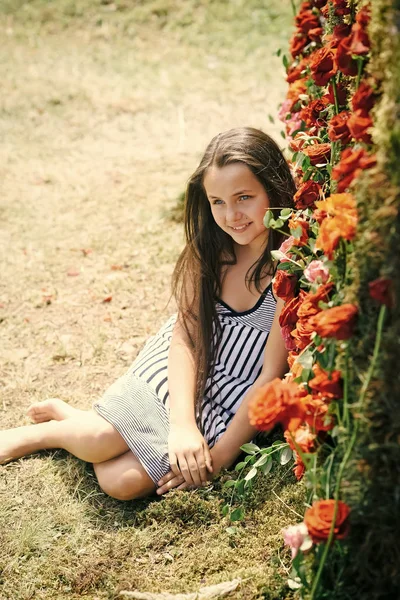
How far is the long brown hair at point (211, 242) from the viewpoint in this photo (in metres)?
2.55

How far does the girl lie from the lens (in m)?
2.50

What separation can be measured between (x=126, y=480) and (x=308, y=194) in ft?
3.99

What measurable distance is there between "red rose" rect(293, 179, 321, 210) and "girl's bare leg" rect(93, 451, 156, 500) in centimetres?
112

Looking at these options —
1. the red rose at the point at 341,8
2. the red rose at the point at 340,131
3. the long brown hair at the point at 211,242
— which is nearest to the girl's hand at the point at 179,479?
the long brown hair at the point at 211,242

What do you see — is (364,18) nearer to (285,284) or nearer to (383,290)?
(383,290)

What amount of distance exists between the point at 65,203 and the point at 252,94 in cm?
269

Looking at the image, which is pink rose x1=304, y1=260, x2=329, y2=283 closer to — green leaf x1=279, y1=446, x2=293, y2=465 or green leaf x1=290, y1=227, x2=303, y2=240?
green leaf x1=290, y1=227, x2=303, y2=240

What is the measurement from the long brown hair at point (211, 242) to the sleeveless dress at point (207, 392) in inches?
1.9

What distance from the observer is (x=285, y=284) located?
2.22m

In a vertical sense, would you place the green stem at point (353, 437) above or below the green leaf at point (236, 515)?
above

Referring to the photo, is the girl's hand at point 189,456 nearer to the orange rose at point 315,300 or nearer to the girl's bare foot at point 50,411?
the girl's bare foot at point 50,411

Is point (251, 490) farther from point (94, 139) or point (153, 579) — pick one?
point (94, 139)

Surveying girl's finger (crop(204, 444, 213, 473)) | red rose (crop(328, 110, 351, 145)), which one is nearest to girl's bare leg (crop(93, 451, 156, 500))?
girl's finger (crop(204, 444, 213, 473))

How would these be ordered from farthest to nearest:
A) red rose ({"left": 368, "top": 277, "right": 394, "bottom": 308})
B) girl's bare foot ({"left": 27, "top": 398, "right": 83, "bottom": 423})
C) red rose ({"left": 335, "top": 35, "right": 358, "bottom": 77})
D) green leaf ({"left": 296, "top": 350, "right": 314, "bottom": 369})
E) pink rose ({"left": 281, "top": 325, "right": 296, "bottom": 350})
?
girl's bare foot ({"left": 27, "top": 398, "right": 83, "bottom": 423}) → pink rose ({"left": 281, "top": 325, "right": 296, "bottom": 350}) → green leaf ({"left": 296, "top": 350, "right": 314, "bottom": 369}) → red rose ({"left": 335, "top": 35, "right": 358, "bottom": 77}) → red rose ({"left": 368, "top": 277, "right": 394, "bottom": 308})
